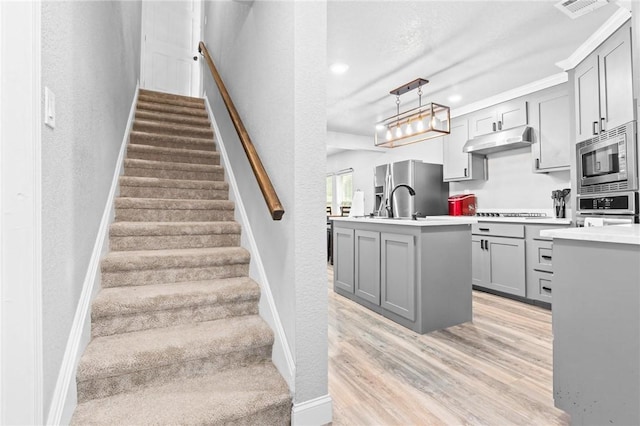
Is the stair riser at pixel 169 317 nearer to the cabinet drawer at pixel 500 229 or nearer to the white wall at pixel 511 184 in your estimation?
the cabinet drawer at pixel 500 229

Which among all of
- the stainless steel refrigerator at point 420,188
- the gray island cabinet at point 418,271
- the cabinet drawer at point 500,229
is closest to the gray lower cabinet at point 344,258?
the gray island cabinet at point 418,271

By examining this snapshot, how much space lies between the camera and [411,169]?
217 inches

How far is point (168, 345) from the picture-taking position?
5.19 ft

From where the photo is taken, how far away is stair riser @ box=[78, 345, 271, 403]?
1.42 meters

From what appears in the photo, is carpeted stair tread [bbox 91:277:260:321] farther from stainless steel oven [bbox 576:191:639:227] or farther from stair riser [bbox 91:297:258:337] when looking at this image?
stainless steel oven [bbox 576:191:639:227]

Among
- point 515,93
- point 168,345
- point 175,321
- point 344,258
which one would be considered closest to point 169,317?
point 175,321

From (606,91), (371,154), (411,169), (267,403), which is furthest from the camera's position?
(371,154)

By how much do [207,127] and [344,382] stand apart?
3154mm

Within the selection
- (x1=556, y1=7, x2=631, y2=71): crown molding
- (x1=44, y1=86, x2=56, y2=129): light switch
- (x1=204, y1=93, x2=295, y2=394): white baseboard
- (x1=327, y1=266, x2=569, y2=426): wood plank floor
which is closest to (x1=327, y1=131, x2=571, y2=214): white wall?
(x1=556, y1=7, x2=631, y2=71): crown molding

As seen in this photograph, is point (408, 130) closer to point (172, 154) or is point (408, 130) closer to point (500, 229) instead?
point (500, 229)

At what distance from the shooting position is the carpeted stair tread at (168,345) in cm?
144

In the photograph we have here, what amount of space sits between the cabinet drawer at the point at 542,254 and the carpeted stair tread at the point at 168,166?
10.9ft

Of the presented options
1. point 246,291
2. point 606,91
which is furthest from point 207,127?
point 606,91

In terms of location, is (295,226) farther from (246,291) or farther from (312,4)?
(312,4)
